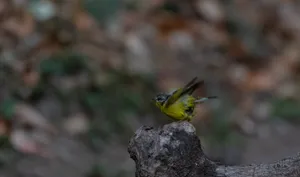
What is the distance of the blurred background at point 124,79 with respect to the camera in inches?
176

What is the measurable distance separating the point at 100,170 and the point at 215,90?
1553mm

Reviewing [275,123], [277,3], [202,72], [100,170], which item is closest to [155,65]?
[202,72]

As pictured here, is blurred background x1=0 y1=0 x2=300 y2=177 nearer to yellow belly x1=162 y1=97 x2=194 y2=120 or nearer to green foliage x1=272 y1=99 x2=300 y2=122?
green foliage x1=272 y1=99 x2=300 y2=122

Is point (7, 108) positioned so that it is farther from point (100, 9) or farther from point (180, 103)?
point (180, 103)

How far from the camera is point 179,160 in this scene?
1709 mm

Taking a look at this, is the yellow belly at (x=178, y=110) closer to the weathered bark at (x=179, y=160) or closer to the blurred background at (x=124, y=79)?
the weathered bark at (x=179, y=160)

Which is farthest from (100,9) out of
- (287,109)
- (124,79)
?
(287,109)

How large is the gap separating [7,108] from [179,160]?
293 cm

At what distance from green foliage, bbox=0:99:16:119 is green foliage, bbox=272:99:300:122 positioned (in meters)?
1.97

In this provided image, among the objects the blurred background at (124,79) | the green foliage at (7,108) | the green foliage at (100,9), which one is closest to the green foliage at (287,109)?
the blurred background at (124,79)

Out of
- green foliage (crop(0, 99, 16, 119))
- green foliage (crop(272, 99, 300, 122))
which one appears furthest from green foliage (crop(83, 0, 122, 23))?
green foliage (crop(272, 99, 300, 122))

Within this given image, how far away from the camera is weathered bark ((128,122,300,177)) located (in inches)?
67.1

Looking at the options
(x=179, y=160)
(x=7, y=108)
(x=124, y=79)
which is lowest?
(x=179, y=160)

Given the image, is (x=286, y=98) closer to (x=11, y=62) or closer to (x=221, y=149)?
(x=221, y=149)
